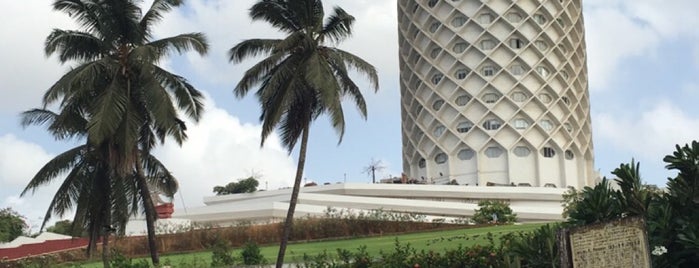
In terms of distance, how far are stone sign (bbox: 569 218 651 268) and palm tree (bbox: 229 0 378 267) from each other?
15.1m

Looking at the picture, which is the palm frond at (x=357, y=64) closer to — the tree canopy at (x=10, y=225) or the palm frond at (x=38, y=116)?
the palm frond at (x=38, y=116)

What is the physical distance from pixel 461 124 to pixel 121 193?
2007 inches

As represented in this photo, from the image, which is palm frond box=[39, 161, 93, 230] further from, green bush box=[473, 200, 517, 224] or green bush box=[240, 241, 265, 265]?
green bush box=[473, 200, 517, 224]

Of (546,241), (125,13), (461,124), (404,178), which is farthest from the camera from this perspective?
(461,124)

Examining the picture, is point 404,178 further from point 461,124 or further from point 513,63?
point 513,63

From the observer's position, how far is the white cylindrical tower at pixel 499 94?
73750 millimetres

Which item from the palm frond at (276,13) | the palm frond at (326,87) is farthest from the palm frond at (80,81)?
the palm frond at (326,87)

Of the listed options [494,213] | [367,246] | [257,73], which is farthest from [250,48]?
[494,213]

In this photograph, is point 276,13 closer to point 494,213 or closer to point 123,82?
point 123,82

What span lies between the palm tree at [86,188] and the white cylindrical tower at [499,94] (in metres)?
49.4

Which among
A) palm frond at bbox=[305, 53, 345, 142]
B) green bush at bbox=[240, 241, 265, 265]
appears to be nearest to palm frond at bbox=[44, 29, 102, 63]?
palm frond at bbox=[305, 53, 345, 142]

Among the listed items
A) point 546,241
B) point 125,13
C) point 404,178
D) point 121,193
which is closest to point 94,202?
point 121,193

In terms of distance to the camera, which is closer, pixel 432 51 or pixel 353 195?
pixel 353 195

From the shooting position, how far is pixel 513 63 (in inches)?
2908
